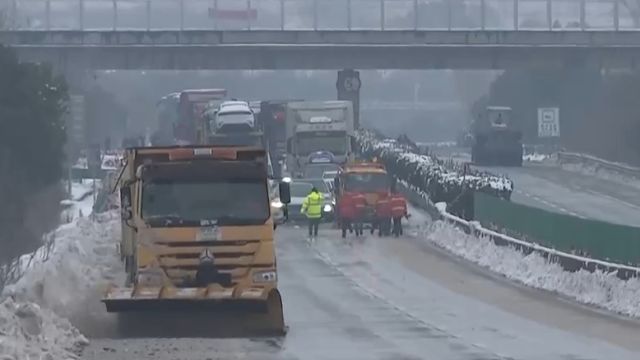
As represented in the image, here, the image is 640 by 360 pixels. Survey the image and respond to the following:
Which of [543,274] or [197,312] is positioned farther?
[543,274]

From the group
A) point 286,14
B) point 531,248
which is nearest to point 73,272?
point 531,248

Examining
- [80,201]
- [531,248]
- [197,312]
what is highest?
[197,312]

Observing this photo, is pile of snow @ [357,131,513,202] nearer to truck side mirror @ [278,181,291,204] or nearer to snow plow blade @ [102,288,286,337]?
truck side mirror @ [278,181,291,204]

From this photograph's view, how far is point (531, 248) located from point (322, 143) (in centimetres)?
2829

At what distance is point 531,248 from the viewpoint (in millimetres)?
38812

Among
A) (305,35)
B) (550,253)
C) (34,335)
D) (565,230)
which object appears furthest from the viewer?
(305,35)

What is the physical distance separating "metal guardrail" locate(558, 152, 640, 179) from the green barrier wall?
34697 mm

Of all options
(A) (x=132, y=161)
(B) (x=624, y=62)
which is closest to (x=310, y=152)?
(B) (x=624, y=62)

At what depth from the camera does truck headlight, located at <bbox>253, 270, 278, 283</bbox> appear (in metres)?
24.2

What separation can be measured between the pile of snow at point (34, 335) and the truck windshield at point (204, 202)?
2.67 meters

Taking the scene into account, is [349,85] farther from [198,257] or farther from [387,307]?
[198,257]

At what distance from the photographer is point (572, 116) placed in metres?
111

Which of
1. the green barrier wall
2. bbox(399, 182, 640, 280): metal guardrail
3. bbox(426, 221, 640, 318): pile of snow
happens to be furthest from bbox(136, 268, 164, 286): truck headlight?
the green barrier wall

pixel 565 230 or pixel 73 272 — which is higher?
pixel 565 230
